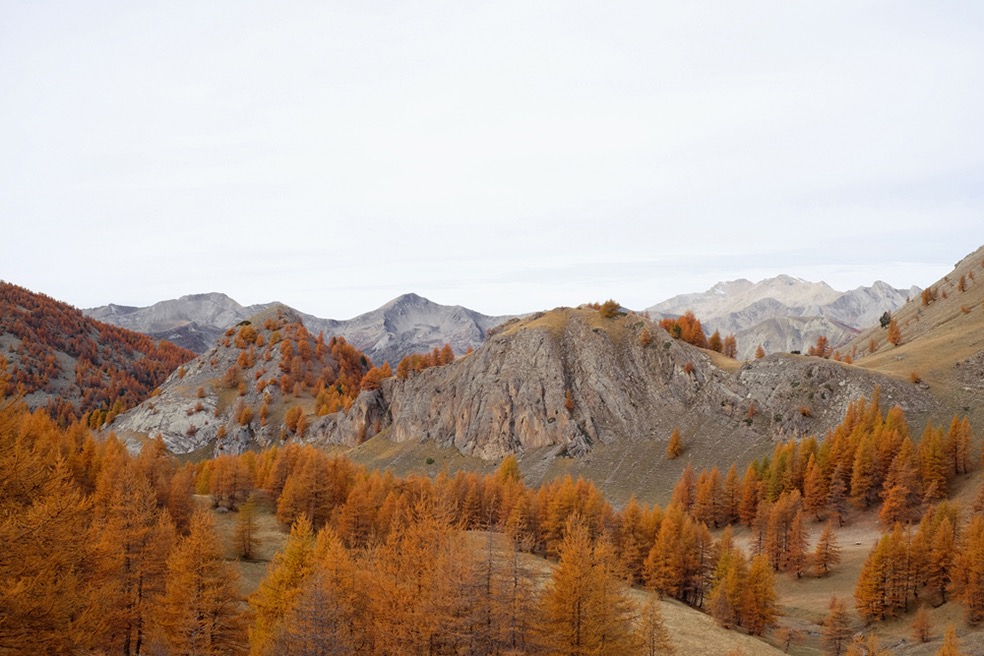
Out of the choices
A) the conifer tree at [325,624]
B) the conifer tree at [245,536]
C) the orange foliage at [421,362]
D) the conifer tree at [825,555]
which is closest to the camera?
the conifer tree at [325,624]

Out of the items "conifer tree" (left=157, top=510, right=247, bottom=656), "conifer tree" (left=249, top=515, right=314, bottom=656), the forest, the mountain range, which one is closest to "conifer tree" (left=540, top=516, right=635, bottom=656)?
the forest

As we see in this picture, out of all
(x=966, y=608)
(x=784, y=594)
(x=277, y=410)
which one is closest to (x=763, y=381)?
(x=784, y=594)

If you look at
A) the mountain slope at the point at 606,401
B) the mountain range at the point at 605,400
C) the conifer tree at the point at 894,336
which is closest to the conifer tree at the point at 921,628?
the mountain slope at the point at 606,401

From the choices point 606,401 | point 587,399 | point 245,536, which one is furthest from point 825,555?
point 245,536

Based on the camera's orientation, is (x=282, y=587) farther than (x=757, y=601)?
No

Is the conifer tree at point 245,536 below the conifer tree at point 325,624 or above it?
below

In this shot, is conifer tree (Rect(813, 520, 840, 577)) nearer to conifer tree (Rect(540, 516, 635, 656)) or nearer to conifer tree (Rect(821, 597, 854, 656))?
conifer tree (Rect(821, 597, 854, 656))

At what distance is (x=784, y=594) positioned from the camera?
252 feet

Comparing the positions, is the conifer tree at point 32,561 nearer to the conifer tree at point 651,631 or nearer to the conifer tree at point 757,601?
the conifer tree at point 651,631

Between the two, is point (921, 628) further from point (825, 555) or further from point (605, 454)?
point (605, 454)

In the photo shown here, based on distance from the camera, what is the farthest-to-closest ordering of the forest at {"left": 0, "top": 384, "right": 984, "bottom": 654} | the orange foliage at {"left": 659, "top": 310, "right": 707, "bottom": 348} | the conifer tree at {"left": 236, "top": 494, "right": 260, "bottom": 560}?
the orange foliage at {"left": 659, "top": 310, "right": 707, "bottom": 348} → the conifer tree at {"left": 236, "top": 494, "right": 260, "bottom": 560} → the forest at {"left": 0, "top": 384, "right": 984, "bottom": 654}

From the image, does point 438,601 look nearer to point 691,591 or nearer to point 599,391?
point 691,591

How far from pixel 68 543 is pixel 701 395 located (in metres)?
136

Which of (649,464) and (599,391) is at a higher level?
(599,391)
